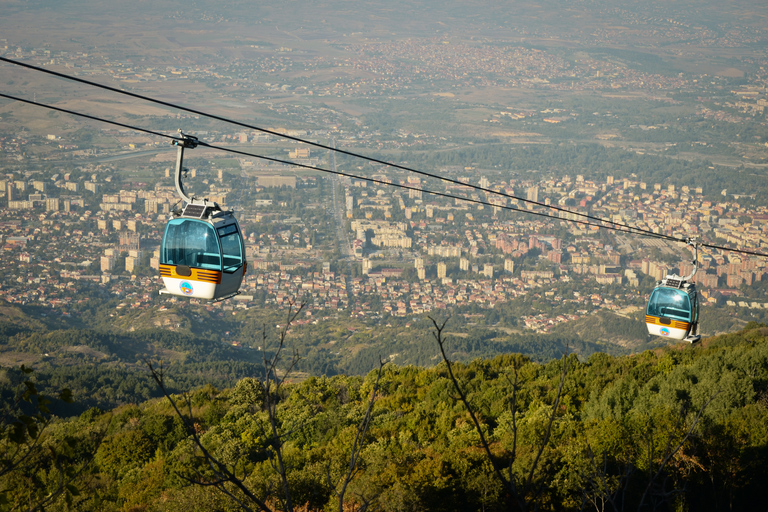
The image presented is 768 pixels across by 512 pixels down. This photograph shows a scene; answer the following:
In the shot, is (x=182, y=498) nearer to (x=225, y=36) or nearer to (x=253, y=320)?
(x=253, y=320)

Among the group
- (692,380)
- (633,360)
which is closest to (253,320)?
(633,360)

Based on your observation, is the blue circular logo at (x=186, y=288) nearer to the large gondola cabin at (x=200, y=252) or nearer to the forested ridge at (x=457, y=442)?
the large gondola cabin at (x=200, y=252)

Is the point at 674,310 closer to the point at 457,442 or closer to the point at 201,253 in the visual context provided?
the point at 457,442

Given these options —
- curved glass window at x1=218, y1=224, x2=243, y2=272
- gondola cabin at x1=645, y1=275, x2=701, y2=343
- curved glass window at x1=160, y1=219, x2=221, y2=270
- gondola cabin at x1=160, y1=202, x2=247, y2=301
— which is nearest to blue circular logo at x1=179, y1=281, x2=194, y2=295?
gondola cabin at x1=160, y1=202, x2=247, y2=301

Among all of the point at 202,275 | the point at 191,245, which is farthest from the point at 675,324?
the point at 191,245

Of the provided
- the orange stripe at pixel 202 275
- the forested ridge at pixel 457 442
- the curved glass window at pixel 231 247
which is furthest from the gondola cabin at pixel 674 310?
the orange stripe at pixel 202 275

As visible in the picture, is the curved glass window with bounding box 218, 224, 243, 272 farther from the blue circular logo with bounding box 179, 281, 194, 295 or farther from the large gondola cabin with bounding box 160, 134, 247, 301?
the blue circular logo with bounding box 179, 281, 194, 295
